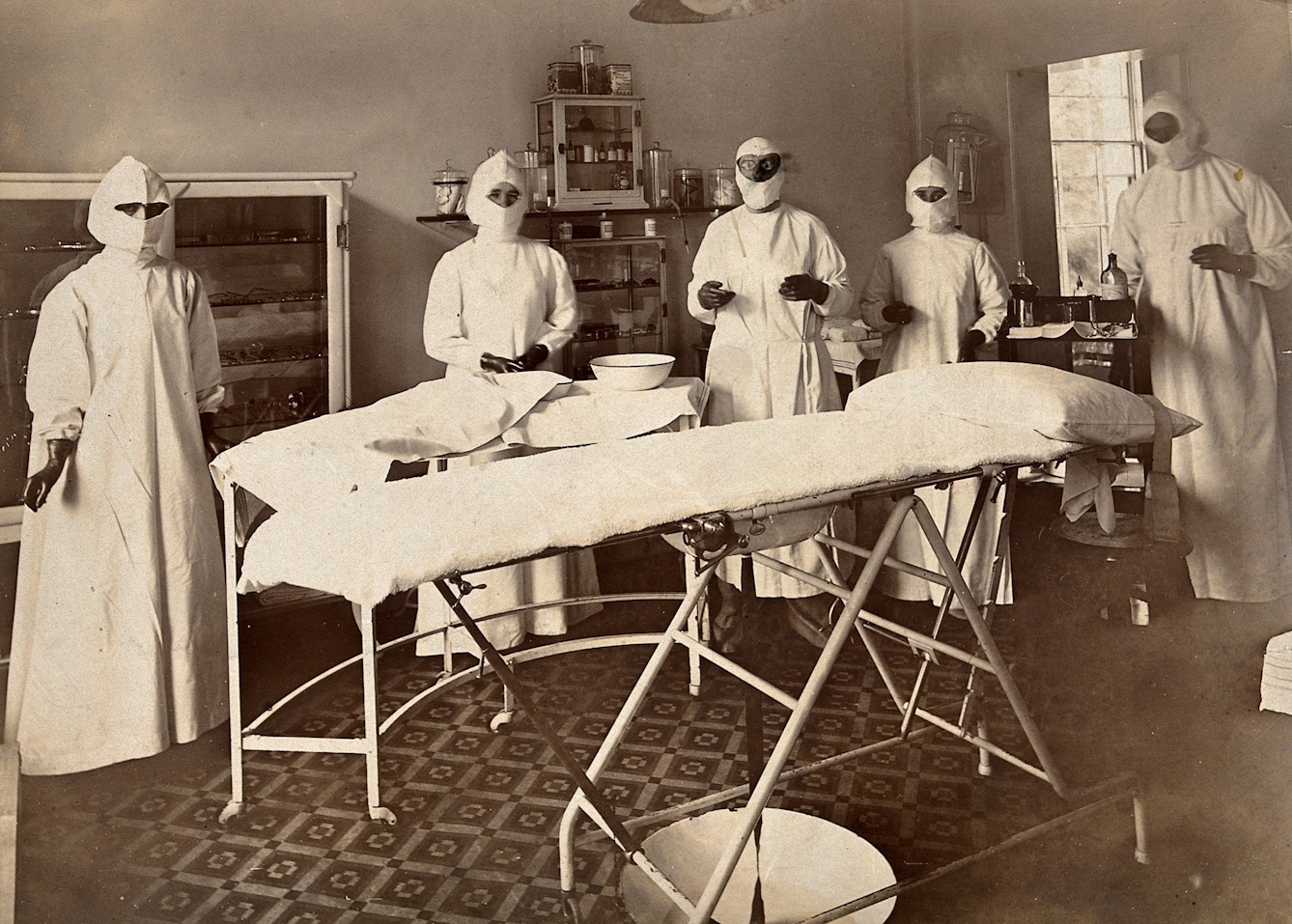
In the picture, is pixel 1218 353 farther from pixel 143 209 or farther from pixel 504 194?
pixel 143 209

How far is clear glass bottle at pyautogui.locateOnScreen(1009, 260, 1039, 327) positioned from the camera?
323 centimetres

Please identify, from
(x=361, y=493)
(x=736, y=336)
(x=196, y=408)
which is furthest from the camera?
(x=736, y=336)

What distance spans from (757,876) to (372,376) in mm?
1702

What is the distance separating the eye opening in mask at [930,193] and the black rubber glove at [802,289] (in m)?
0.45

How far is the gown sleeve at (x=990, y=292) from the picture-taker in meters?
3.26

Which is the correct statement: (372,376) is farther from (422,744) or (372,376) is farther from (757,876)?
(757,876)

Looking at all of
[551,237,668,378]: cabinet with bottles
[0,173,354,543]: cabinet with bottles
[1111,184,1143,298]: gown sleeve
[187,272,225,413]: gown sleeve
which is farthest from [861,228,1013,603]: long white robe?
[187,272,225,413]: gown sleeve

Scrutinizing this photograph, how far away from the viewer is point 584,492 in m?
1.97

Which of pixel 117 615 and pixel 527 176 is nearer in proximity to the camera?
pixel 117 615

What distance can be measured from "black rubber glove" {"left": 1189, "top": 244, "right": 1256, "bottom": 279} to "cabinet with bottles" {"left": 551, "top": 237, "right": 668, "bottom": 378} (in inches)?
61.5

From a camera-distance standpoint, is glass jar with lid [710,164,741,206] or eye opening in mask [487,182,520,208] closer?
eye opening in mask [487,182,520,208]

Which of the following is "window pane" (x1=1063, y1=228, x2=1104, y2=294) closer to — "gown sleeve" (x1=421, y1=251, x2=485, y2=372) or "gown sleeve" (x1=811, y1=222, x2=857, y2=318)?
"gown sleeve" (x1=811, y1=222, x2=857, y2=318)

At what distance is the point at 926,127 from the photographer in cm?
336

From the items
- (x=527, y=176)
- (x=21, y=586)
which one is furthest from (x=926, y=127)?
(x=21, y=586)
